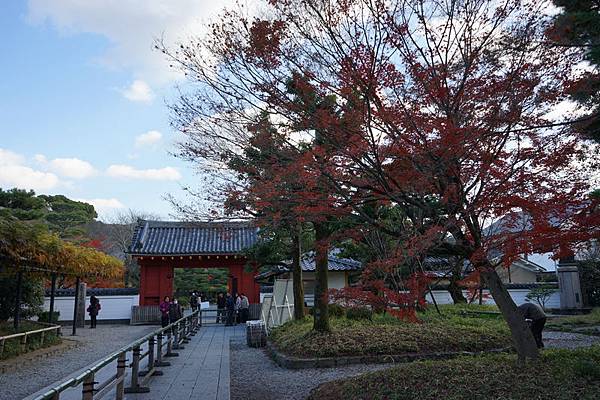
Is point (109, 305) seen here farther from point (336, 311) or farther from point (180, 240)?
point (336, 311)

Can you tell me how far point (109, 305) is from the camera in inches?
1087

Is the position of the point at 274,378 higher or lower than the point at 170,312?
lower

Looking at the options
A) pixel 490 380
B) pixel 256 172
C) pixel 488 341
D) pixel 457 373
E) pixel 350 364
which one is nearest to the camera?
pixel 490 380

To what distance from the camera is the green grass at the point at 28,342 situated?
43.0 feet

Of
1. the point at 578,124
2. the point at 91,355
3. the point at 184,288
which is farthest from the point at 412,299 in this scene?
the point at 184,288

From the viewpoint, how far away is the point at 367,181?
277 inches

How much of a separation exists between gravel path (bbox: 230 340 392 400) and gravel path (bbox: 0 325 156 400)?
3915mm

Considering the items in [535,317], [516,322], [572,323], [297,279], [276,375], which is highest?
[297,279]

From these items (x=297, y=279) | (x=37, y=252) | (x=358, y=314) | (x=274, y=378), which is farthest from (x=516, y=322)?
(x=37, y=252)

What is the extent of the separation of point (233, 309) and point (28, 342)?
36.1 ft

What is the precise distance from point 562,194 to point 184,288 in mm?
40345

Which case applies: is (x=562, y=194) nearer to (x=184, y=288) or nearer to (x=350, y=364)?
(x=350, y=364)

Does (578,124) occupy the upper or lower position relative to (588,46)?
lower

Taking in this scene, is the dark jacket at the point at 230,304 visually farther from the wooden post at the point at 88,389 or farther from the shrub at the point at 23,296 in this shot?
the wooden post at the point at 88,389
